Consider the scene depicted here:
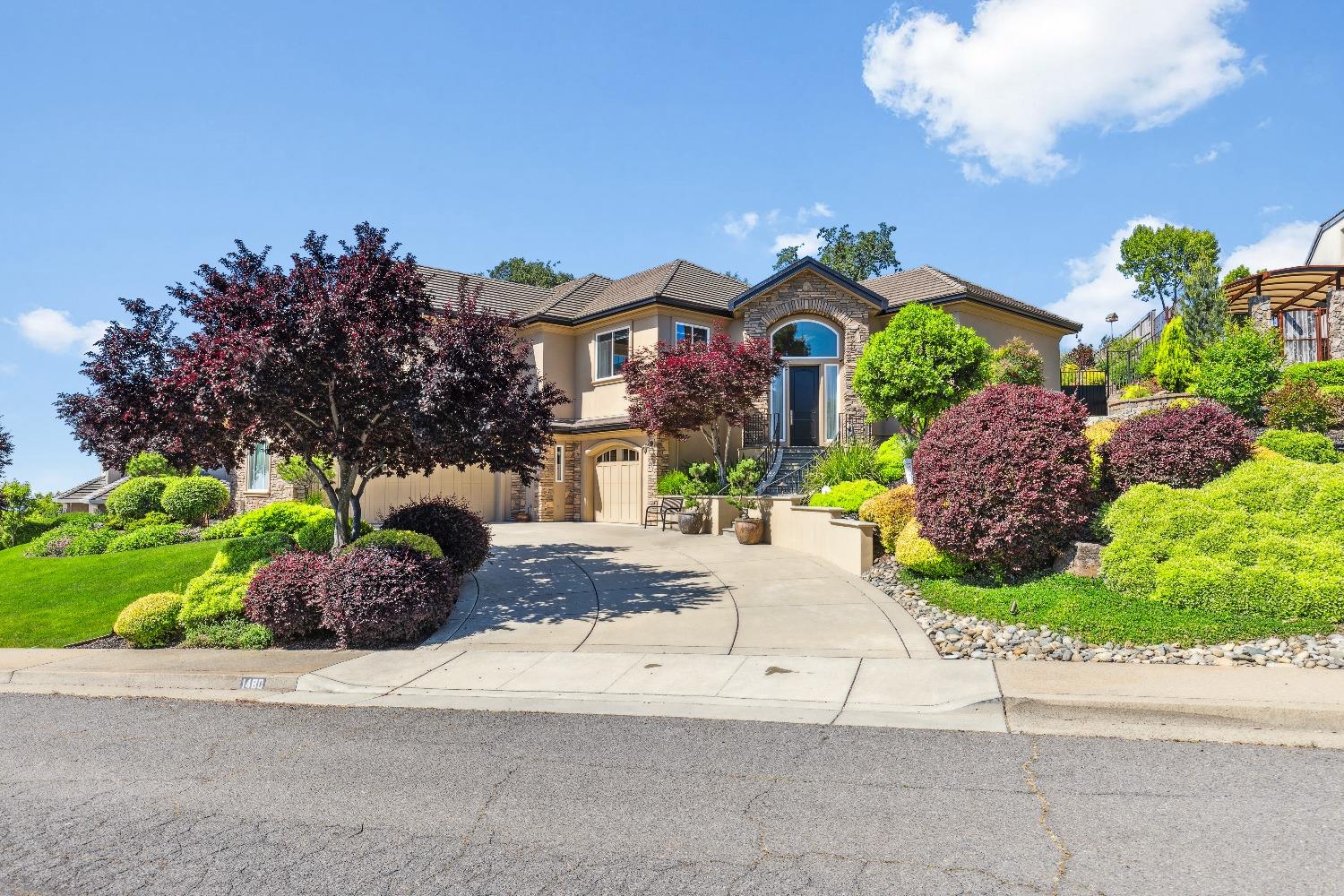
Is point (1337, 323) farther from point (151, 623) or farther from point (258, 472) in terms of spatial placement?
point (258, 472)

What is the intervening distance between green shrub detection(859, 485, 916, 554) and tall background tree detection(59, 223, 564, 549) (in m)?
5.28

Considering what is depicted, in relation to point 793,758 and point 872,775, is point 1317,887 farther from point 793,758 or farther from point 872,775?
point 793,758

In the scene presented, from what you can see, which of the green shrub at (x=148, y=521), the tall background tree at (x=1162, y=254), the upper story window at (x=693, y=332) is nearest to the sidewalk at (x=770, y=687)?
the green shrub at (x=148, y=521)

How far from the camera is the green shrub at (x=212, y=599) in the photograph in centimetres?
Result: 988

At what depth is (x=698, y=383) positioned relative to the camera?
59.3 ft

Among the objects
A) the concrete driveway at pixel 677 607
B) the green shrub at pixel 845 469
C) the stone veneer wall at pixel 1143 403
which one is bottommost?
the concrete driveway at pixel 677 607

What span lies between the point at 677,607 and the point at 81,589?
9.88 metres

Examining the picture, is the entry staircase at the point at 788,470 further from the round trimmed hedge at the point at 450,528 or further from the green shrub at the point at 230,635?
the green shrub at the point at 230,635

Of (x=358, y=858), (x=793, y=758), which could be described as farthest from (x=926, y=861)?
(x=358, y=858)

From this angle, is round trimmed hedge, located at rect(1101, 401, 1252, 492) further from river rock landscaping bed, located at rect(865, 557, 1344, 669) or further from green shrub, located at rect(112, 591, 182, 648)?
green shrub, located at rect(112, 591, 182, 648)

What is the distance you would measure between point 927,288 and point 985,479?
1389 cm

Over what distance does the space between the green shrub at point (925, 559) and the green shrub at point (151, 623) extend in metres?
9.58

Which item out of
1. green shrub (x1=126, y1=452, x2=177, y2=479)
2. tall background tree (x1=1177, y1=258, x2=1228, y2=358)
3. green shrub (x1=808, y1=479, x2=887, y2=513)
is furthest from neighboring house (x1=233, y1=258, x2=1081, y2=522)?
green shrub (x1=126, y1=452, x2=177, y2=479)

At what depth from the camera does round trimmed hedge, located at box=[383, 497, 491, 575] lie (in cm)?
1236
